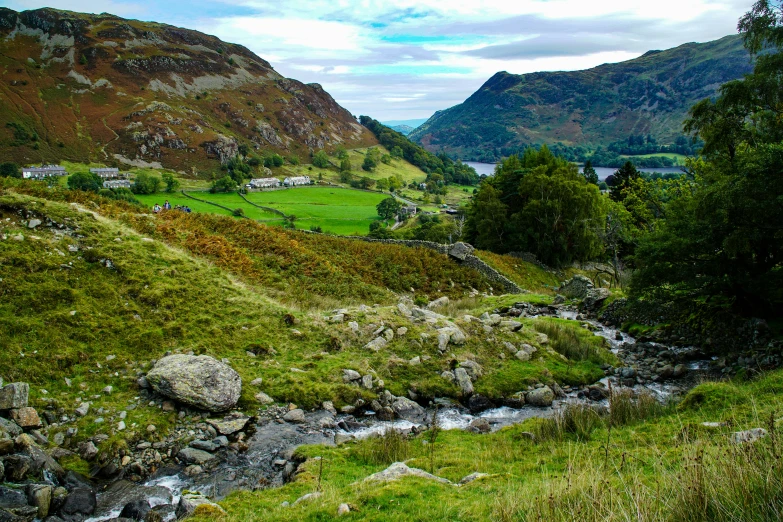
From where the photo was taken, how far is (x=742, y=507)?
449 cm

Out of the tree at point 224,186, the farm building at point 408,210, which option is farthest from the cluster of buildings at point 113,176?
the farm building at point 408,210

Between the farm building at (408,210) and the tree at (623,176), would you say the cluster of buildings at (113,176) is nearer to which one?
the farm building at (408,210)

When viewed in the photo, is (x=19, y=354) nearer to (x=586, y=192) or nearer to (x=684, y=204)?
(x=684, y=204)

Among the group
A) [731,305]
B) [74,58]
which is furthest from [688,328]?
[74,58]

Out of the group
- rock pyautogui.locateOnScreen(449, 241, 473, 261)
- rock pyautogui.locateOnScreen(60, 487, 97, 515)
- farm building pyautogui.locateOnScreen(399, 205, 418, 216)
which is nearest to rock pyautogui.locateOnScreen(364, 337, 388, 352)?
rock pyautogui.locateOnScreen(60, 487, 97, 515)

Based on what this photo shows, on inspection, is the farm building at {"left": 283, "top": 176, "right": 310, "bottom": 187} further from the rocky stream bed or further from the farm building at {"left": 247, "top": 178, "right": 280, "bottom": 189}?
the rocky stream bed

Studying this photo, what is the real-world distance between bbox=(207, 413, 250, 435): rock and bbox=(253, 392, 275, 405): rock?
82 centimetres

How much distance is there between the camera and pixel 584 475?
18.7ft

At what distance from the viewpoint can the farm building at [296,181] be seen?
544 feet

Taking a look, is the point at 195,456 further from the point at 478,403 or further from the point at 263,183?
the point at 263,183

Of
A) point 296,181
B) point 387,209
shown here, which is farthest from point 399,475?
point 296,181

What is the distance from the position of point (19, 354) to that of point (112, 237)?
6.85 meters

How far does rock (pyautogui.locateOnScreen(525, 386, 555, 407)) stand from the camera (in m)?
13.8

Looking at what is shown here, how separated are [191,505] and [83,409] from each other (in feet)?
14.7
